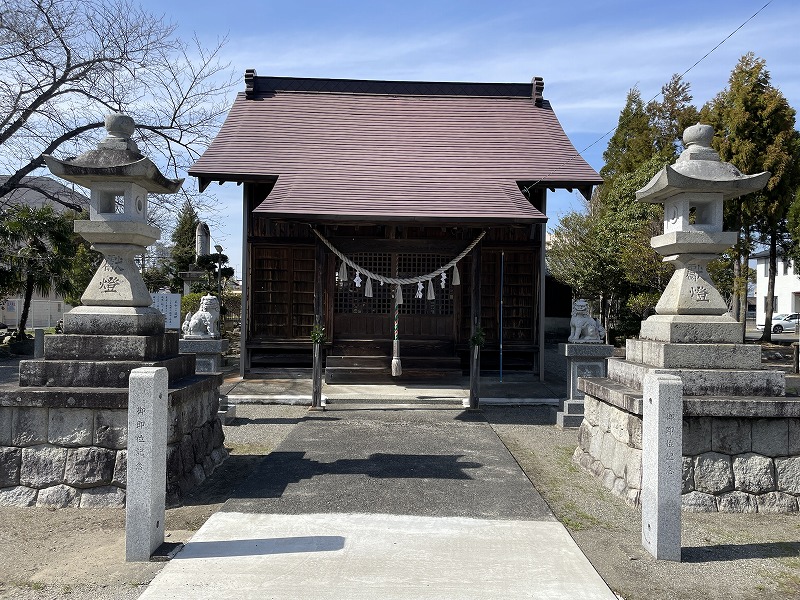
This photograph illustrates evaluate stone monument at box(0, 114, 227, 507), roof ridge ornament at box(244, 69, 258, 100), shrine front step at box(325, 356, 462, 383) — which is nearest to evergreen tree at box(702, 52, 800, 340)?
shrine front step at box(325, 356, 462, 383)

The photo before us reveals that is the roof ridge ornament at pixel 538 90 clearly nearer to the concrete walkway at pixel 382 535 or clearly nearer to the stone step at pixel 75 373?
the concrete walkway at pixel 382 535

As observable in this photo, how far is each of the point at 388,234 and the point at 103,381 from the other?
284 inches

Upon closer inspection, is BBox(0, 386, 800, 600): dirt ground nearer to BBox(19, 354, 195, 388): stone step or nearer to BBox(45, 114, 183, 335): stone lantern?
BBox(19, 354, 195, 388): stone step

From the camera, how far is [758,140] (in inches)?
766

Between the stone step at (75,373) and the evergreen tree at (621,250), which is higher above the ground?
the evergreen tree at (621,250)

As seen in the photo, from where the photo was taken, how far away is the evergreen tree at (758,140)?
19.2m

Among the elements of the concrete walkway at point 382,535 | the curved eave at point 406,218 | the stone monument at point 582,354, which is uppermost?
the curved eave at point 406,218

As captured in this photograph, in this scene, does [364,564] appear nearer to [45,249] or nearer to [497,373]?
[497,373]

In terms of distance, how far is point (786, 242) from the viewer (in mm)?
24969

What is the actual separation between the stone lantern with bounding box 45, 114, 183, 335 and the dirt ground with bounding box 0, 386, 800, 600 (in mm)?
1711

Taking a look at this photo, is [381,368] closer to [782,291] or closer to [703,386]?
[703,386]

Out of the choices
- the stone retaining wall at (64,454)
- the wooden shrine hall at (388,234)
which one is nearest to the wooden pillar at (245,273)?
the wooden shrine hall at (388,234)

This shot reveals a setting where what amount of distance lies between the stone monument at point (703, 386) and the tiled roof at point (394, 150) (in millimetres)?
3978

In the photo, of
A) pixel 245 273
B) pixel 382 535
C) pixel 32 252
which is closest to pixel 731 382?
pixel 382 535
